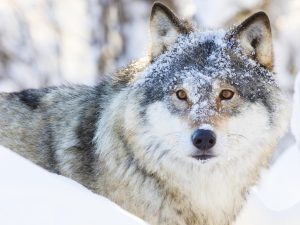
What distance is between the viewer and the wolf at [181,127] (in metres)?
5.16

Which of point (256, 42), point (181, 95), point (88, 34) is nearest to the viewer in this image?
point (181, 95)

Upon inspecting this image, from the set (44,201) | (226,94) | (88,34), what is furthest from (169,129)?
(88,34)

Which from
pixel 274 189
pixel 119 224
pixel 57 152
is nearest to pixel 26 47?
pixel 274 189

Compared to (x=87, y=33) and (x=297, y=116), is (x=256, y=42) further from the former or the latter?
(x=87, y=33)

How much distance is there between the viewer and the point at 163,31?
218 inches

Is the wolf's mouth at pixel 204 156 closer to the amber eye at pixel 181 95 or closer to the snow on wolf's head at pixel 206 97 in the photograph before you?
the snow on wolf's head at pixel 206 97

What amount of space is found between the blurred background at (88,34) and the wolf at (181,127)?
30.9ft

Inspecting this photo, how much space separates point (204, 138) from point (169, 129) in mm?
336

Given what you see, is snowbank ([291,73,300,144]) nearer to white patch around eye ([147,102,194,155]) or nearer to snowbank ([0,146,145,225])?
white patch around eye ([147,102,194,155])

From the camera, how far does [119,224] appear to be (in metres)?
3.59

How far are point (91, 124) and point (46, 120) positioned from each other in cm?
40

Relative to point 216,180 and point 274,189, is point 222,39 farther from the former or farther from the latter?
point 274,189

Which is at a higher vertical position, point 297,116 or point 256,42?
point 256,42

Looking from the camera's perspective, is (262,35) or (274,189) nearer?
(262,35)
